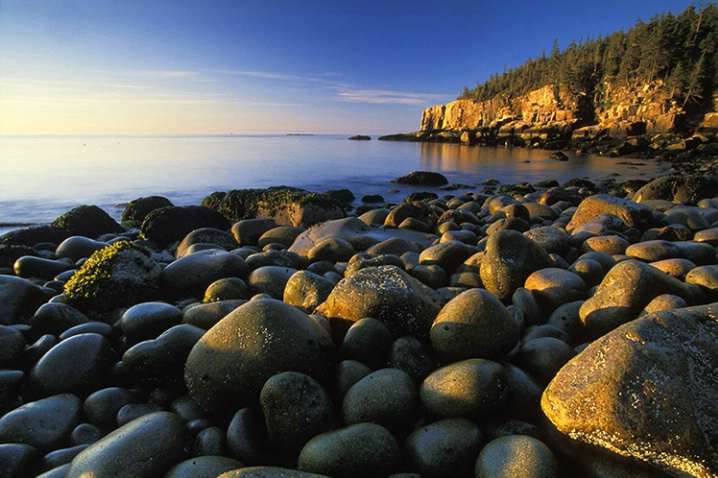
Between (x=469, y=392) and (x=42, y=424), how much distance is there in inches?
103

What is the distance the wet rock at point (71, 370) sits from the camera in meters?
2.91

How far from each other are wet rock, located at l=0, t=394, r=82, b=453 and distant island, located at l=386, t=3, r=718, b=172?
118 ft

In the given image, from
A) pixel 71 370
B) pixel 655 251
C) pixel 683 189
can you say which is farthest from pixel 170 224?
pixel 683 189

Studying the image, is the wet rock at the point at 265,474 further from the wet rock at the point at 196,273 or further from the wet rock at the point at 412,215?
the wet rock at the point at 412,215

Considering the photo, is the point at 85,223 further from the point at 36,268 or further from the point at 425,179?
the point at 425,179

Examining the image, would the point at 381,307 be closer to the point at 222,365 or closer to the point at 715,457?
the point at 222,365

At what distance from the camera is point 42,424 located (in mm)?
2547

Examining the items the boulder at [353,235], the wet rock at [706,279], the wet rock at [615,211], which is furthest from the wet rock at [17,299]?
the wet rock at [615,211]

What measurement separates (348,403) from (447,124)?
109 meters

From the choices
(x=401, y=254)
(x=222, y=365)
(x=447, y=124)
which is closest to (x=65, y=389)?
(x=222, y=365)

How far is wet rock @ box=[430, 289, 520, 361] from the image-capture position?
264cm

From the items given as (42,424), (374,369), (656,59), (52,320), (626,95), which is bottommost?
(42,424)

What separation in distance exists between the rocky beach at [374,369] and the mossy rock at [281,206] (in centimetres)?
409

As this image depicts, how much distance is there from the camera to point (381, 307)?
122 inches
